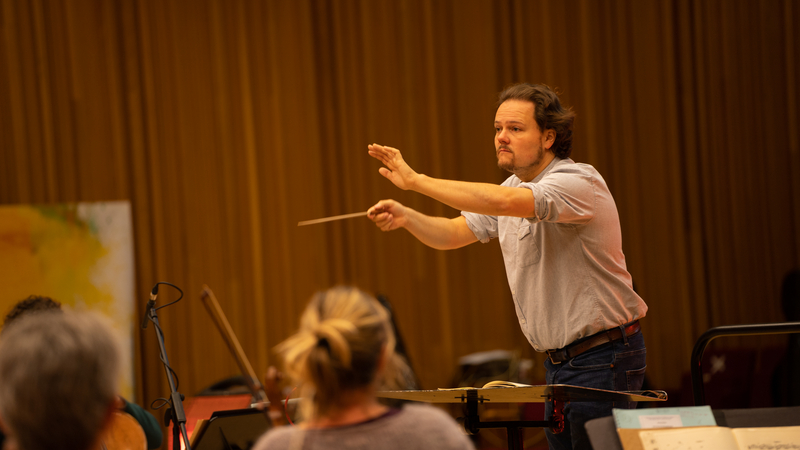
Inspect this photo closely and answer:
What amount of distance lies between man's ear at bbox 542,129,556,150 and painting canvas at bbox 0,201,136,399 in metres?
2.96

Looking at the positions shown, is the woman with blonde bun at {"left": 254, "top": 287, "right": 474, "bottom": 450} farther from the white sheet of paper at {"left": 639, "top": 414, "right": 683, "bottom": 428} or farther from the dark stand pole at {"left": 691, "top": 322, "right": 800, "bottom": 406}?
the dark stand pole at {"left": 691, "top": 322, "right": 800, "bottom": 406}

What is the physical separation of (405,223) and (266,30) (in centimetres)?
282

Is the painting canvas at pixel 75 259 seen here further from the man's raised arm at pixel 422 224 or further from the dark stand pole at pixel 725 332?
the dark stand pole at pixel 725 332

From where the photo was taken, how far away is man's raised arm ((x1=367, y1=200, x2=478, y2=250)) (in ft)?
7.76

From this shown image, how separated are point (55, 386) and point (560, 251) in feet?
5.12

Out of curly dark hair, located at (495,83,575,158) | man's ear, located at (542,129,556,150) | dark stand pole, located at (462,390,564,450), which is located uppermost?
curly dark hair, located at (495,83,575,158)

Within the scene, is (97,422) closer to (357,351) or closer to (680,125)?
(357,351)

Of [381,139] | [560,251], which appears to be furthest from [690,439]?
[381,139]

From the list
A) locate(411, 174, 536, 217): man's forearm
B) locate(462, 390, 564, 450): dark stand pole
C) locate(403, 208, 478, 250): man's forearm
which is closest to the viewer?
locate(462, 390, 564, 450): dark stand pole

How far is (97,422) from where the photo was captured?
3.55ft

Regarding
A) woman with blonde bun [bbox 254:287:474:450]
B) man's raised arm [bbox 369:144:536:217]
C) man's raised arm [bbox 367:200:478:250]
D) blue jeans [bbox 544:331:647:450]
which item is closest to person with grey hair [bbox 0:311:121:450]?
woman with blonde bun [bbox 254:287:474:450]

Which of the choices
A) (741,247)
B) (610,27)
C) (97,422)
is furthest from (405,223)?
(741,247)

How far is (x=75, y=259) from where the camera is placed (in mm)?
4340

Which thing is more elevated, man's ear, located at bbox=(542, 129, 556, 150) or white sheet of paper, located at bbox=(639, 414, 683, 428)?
man's ear, located at bbox=(542, 129, 556, 150)
